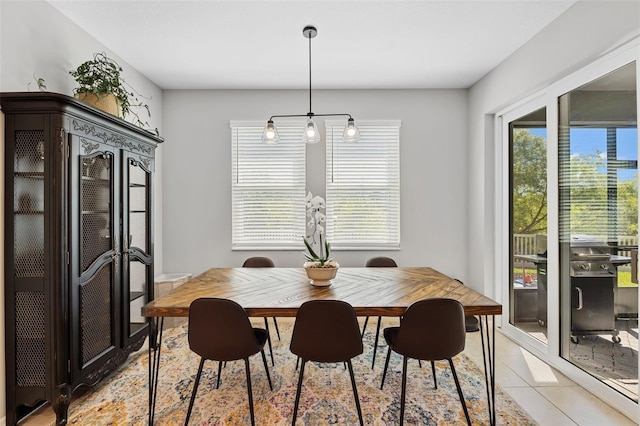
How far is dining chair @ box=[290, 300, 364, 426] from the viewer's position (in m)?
1.86

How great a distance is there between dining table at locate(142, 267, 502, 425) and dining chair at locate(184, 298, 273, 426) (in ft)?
0.25

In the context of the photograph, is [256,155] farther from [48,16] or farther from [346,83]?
[48,16]

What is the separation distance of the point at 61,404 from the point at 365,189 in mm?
3373

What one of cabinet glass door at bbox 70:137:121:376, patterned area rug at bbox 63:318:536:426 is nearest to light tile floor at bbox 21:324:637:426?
patterned area rug at bbox 63:318:536:426

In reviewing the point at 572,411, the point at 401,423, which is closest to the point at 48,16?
the point at 401,423

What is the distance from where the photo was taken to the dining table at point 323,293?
195cm

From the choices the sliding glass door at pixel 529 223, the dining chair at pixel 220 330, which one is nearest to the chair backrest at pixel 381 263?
the sliding glass door at pixel 529 223

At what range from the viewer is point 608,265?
2389mm

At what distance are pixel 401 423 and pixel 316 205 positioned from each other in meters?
1.41

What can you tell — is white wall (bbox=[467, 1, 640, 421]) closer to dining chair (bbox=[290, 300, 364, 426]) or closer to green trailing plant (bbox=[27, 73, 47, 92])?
dining chair (bbox=[290, 300, 364, 426])

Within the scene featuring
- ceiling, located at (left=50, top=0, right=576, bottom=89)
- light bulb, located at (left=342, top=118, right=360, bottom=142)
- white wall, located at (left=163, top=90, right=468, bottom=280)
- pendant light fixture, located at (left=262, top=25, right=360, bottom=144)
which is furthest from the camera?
white wall, located at (left=163, top=90, right=468, bottom=280)

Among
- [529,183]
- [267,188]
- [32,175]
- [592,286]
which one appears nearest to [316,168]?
[267,188]

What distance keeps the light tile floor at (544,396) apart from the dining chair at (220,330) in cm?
118

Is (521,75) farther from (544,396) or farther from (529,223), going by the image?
(544,396)
